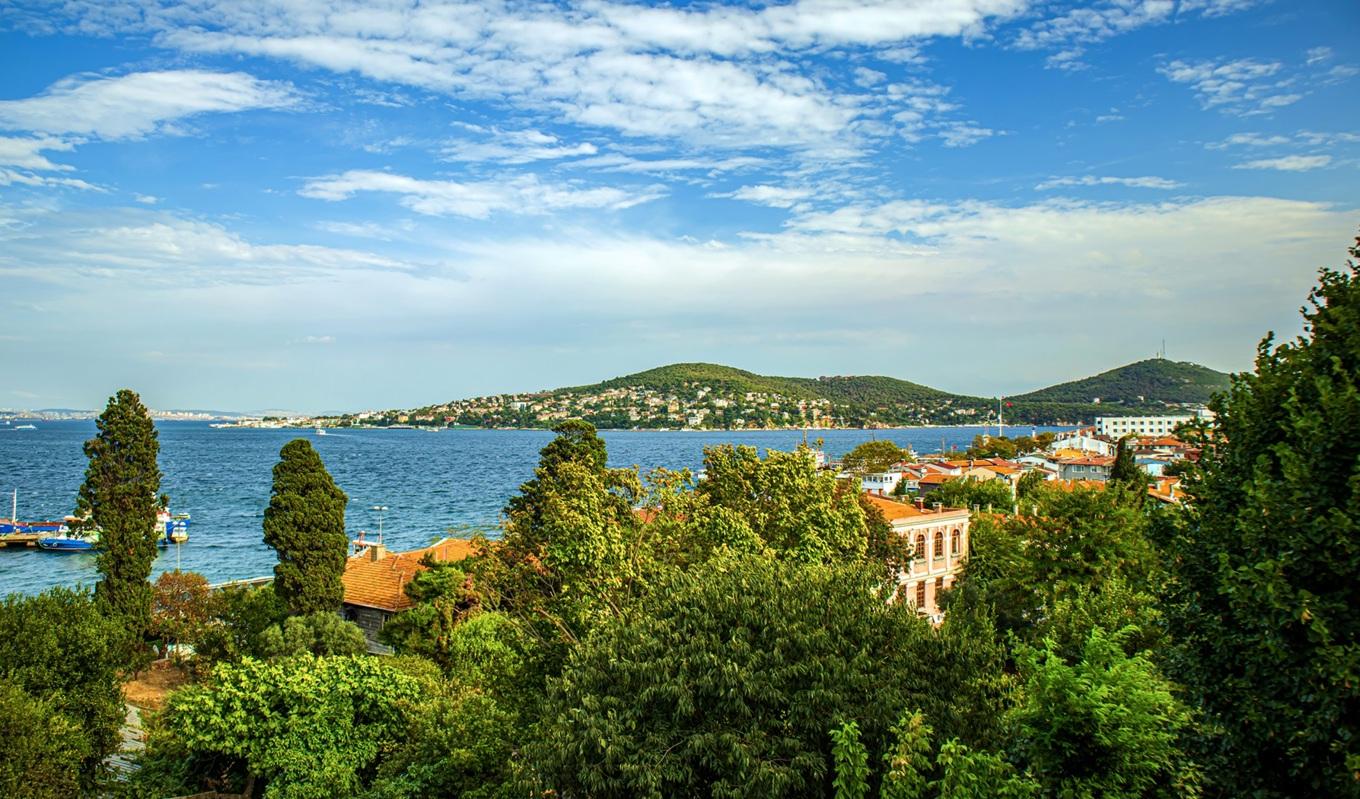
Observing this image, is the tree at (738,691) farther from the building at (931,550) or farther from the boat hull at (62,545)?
the boat hull at (62,545)

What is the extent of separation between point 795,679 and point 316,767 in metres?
9.80

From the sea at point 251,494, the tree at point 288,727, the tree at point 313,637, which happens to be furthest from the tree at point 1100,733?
the tree at point 313,637

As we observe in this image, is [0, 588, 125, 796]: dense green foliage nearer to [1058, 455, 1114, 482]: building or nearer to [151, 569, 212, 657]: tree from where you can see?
Result: [151, 569, 212, 657]: tree

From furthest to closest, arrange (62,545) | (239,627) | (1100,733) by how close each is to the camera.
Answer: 1. (62,545)
2. (239,627)
3. (1100,733)

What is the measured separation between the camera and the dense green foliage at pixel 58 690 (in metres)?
15.2

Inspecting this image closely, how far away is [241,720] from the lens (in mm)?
16266

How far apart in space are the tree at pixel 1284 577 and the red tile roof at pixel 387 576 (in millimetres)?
23850

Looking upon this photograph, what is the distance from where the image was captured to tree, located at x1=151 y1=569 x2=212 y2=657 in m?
29.2

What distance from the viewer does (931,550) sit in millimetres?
35750

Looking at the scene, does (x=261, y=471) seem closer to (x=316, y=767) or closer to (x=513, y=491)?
(x=513, y=491)

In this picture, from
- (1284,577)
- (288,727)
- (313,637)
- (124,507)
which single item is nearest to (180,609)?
(124,507)

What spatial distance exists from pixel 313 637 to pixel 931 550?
23525 millimetres

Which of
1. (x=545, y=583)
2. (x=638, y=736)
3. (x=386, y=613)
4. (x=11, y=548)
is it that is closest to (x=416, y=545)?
(x=11, y=548)

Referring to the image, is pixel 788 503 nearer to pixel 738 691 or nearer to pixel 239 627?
pixel 738 691
